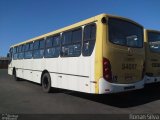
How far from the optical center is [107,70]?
8508 mm

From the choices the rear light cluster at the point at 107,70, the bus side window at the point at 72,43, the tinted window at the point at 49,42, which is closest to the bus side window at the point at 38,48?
the tinted window at the point at 49,42

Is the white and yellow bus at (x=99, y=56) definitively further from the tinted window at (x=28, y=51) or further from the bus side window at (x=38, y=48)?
the tinted window at (x=28, y=51)

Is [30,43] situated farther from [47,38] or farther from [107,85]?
[107,85]

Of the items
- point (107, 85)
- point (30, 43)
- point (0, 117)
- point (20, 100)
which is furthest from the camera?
point (30, 43)

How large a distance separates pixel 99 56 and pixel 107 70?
53 cm

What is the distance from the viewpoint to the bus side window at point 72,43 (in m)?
9.87

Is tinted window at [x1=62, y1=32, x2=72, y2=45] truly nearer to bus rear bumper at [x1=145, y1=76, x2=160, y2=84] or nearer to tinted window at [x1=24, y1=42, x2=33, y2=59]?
bus rear bumper at [x1=145, y1=76, x2=160, y2=84]

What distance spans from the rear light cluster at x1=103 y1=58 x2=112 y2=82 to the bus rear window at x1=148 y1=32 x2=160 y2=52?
13.6 feet

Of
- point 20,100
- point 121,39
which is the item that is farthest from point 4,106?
point 121,39

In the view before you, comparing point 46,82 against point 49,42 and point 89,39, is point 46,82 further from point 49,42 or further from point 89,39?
point 89,39

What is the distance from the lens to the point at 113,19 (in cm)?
901

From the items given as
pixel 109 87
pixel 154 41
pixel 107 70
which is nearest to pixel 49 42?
pixel 154 41

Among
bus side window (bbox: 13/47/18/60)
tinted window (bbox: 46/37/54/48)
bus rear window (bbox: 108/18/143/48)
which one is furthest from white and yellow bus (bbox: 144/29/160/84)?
bus side window (bbox: 13/47/18/60)

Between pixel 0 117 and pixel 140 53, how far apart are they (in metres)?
5.61
